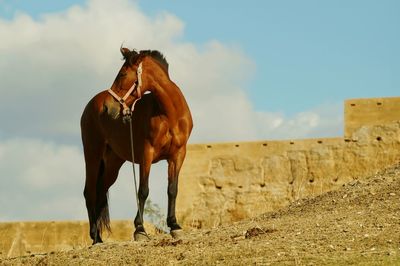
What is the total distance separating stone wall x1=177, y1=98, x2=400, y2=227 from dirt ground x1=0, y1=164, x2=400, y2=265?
18.7 feet

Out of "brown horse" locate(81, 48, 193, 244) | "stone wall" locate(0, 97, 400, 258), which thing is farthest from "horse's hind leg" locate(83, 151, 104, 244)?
"stone wall" locate(0, 97, 400, 258)

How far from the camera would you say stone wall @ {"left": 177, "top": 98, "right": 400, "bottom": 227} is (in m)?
20.7

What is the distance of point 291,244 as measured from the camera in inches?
447

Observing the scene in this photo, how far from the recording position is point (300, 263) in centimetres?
1034

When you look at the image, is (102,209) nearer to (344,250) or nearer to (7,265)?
(7,265)

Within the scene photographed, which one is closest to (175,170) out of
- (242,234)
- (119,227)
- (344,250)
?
(242,234)

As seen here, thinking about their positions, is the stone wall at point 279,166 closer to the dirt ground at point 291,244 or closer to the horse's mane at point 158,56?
the dirt ground at point 291,244

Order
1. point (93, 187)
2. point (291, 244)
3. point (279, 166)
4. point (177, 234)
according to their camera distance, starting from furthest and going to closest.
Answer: point (279, 166)
point (93, 187)
point (177, 234)
point (291, 244)

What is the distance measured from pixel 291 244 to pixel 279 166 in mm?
9768

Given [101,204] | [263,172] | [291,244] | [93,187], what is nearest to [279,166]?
[263,172]

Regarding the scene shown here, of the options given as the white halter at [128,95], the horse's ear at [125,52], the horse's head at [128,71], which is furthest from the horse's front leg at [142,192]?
the horse's ear at [125,52]

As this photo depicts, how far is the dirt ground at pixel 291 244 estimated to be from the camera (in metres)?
10.7

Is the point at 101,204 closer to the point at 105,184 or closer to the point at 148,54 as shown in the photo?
the point at 105,184

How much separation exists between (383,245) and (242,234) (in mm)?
2344
